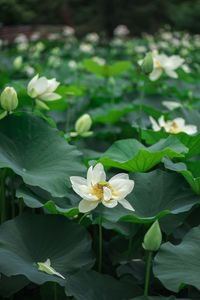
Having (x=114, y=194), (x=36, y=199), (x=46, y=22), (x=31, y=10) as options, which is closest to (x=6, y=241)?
(x=36, y=199)

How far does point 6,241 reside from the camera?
1.30 meters

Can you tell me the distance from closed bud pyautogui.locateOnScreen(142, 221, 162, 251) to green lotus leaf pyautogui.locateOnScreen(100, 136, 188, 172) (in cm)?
28

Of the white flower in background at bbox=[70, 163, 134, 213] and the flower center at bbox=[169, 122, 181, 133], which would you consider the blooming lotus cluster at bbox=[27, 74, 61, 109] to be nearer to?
the flower center at bbox=[169, 122, 181, 133]

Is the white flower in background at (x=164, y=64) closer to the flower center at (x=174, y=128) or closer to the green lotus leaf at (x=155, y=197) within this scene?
the flower center at (x=174, y=128)

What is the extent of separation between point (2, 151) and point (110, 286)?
0.48 m

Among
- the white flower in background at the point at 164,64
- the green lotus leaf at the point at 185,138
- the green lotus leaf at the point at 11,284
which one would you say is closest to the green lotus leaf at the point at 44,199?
the green lotus leaf at the point at 11,284

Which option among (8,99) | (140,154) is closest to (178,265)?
(140,154)

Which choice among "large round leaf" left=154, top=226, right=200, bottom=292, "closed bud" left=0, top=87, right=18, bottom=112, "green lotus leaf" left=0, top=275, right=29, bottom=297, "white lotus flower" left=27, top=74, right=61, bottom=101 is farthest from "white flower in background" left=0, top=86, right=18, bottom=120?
"large round leaf" left=154, top=226, right=200, bottom=292

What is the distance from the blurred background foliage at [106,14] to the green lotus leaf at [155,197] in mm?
8843

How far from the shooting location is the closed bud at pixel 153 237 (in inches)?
46.3

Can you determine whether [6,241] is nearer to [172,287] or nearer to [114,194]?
[114,194]

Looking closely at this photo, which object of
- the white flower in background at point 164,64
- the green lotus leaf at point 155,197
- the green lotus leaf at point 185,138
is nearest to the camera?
the green lotus leaf at point 155,197

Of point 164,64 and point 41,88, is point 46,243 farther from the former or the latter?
point 164,64

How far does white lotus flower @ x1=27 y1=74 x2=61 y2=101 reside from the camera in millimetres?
1770
